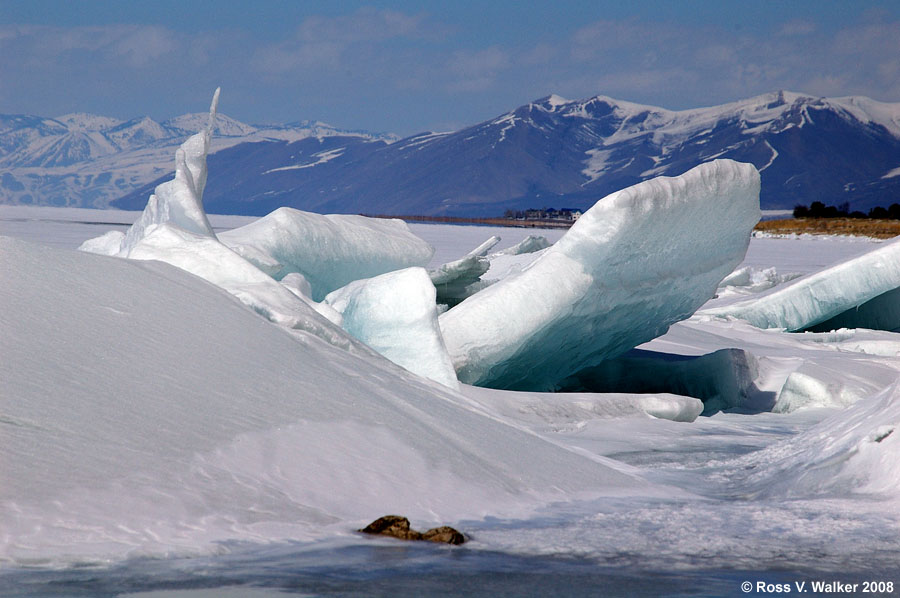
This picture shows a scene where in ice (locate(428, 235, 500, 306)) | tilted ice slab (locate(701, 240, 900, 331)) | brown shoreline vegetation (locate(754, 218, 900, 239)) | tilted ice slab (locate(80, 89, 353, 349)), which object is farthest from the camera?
brown shoreline vegetation (locate(754, 218, 900, 239))

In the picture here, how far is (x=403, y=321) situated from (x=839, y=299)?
276 inches

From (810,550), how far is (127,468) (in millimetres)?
2203

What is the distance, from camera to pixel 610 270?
6957mm

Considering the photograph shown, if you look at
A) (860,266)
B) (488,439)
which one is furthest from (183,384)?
(860,266)

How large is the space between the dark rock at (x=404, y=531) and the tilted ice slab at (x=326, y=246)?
18.8ft

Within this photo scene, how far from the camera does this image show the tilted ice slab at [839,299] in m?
10.9

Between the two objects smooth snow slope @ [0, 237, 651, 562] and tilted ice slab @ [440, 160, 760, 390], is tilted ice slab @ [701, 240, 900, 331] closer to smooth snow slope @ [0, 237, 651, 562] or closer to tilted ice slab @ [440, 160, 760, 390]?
tilted ice slab @ [440, 160, 760, 390]

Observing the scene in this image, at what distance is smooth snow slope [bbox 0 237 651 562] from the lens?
2.76 m

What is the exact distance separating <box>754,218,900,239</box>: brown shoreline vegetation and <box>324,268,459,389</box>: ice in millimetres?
48759

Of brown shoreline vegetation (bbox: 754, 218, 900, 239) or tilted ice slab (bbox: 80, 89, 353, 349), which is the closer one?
tilted ice slab (bbox: 80, 89, 353, 349)

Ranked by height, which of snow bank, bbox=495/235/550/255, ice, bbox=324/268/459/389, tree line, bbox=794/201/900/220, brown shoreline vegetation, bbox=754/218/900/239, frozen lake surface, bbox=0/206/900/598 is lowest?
frozen lake surface, bbox=0/206/900/598

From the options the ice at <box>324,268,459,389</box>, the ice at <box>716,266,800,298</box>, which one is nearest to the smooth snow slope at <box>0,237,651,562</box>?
the ice at <box>324,268,459,389</box>

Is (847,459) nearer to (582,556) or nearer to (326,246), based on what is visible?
(582,556)

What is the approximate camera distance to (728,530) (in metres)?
3.28
